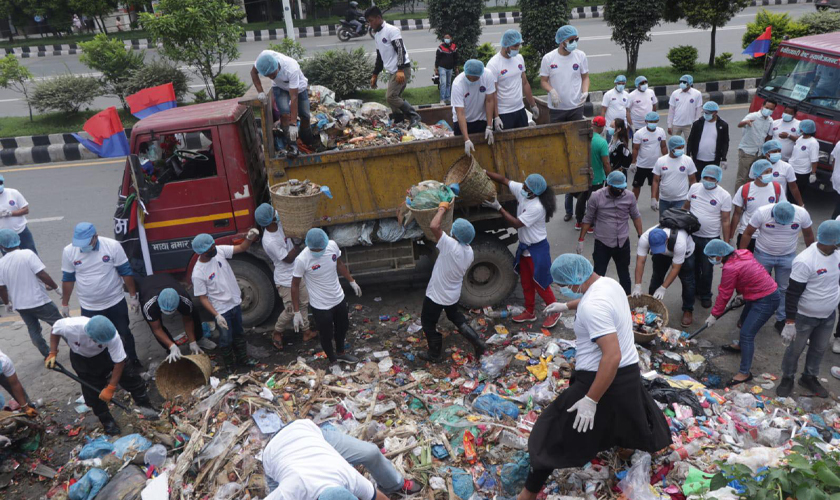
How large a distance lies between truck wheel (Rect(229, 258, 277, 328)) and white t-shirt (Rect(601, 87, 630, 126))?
18.5 feet

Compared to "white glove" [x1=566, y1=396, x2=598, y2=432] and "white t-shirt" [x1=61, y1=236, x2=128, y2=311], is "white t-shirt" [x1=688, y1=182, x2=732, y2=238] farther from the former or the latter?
"white t-shirt" [x1=61, y1=236, x2=128, y2=311]

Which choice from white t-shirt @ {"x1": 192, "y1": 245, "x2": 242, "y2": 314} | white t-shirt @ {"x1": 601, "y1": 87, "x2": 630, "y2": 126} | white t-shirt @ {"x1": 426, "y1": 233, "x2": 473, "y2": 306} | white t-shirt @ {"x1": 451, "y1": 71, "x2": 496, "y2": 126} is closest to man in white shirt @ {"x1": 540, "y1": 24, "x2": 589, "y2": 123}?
white t-shirt @ {"x1": 451, "y1": 71, "x2": 496, "y2": 126}

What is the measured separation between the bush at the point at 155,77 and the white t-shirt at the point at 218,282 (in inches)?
364

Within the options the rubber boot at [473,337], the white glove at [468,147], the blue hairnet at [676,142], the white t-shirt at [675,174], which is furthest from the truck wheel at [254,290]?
the blue hairnet at [676,142]

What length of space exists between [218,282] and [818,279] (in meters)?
5.41

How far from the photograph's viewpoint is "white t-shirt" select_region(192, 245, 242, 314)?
6082 mm

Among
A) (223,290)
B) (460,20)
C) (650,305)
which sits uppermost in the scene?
(460,20)

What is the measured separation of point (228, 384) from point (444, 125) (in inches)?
170

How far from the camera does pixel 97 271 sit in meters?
6.15

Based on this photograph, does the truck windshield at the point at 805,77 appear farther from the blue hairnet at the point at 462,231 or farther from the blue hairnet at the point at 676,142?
the blue hairnet at the point at 462,231

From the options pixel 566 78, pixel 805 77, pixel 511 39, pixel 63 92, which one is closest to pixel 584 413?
pixel 511 39

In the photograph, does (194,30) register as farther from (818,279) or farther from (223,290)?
(818,279)

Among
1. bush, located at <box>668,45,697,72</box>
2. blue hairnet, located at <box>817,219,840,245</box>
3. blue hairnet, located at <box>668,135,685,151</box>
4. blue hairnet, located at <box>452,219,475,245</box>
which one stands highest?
bush, located at <box>668,45,697,72</box>

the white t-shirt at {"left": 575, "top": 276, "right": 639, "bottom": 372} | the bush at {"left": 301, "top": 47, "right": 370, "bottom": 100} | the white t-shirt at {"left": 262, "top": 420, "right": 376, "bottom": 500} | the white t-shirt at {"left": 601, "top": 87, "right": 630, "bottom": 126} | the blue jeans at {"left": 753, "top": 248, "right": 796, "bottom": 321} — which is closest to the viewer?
the white t-shirt at {"left": 262, "top": 420, "right": 376, "bottom": 500}
